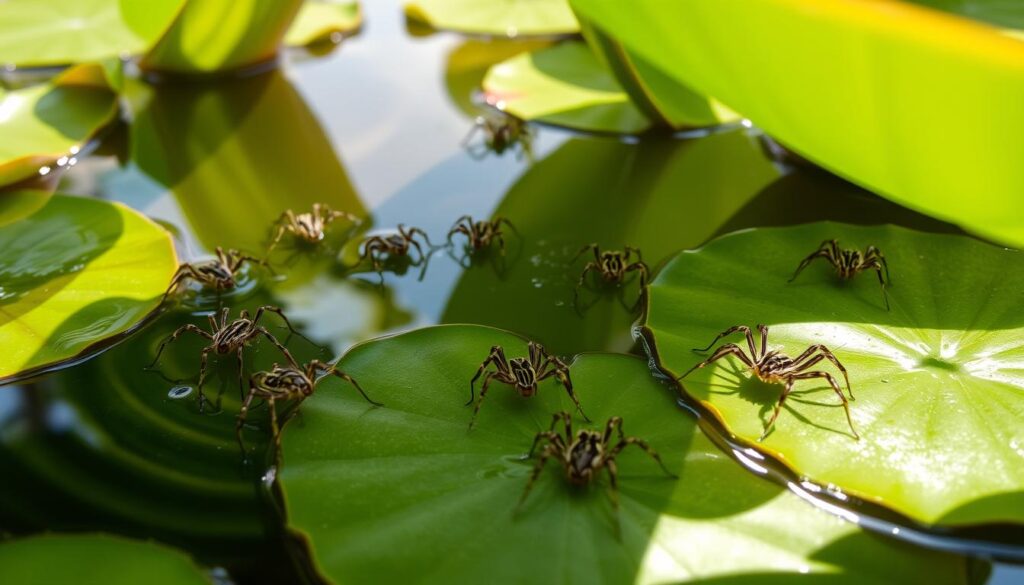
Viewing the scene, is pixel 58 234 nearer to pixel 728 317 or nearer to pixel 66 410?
pixel 66 410

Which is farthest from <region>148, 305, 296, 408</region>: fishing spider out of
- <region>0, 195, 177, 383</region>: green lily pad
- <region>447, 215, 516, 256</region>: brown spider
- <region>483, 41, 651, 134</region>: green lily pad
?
<region>483, 41, 651, 134</region>: green lily pad

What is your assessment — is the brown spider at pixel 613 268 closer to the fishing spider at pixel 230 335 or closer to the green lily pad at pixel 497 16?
the fishing spider at pixel 230 335

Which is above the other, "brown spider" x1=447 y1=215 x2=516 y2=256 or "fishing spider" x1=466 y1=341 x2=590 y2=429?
"brown spider" x1=447 y1=215 x2=516 y2=256

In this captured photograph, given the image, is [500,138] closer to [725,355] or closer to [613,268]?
[613,268]

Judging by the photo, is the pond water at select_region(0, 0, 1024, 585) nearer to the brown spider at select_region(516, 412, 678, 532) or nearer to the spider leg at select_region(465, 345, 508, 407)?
the spider leg at select_region(465, 345, 508, 407)

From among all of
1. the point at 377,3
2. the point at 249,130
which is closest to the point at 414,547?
the point at 249,130

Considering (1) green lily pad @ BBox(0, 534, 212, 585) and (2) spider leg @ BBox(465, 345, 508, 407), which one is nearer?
(1) green lily pad @ BBox(0, 534, 212, 585)

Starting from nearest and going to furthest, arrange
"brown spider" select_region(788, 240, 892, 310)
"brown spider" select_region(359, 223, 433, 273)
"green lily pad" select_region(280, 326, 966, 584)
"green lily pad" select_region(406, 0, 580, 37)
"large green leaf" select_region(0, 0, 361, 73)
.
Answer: "green lily pad" select_region(280, 326, 966, 584), "brown spider" select_region(788, 240, 892, 310), "brown spider" select_region(359, 223, 433, 273), "large green leaf" select_region(0, 0, 361, 73), "green lily pad" select_region(406, 0, 580, 37)
